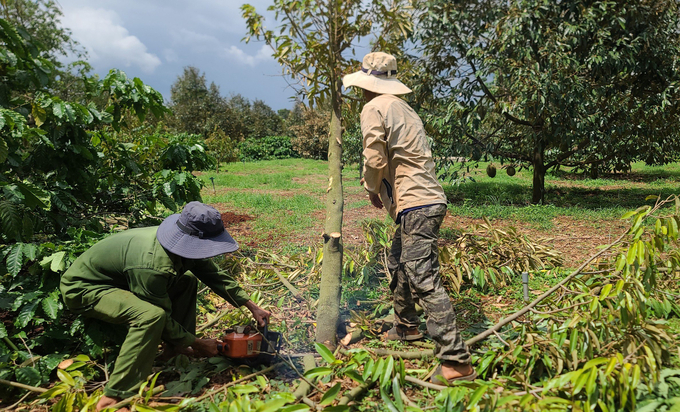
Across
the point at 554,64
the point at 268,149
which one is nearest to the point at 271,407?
the point at 554,64

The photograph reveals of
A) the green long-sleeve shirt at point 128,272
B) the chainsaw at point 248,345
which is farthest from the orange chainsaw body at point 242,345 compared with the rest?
the green long-sleeve shirt at point 128,272

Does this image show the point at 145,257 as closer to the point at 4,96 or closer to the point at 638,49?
the point at 4,96

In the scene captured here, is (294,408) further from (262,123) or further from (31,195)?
(262,123)

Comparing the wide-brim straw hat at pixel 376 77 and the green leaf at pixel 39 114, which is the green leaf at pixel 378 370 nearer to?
the wide-brim straw hat at pixel 376 77

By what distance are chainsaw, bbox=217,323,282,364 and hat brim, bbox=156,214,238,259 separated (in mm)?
547

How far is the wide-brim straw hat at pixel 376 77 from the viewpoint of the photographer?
8.42 ft

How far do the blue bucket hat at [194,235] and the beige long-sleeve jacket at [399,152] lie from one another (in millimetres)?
916

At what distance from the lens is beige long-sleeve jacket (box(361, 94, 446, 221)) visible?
8.07 feet

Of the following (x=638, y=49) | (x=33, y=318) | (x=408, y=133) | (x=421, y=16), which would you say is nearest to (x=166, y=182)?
(x=33, y=318)

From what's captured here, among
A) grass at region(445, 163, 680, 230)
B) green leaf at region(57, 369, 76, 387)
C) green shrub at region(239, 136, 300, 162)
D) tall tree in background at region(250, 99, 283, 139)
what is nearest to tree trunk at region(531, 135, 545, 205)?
grass at region(445, 163, 680, 230)

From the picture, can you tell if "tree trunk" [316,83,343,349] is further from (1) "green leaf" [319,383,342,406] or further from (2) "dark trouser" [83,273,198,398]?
(2) "dark trouser" [83,273,198,398]

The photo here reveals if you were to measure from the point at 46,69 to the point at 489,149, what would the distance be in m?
6.28

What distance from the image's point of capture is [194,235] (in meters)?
2.22

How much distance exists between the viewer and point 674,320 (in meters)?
2.76
